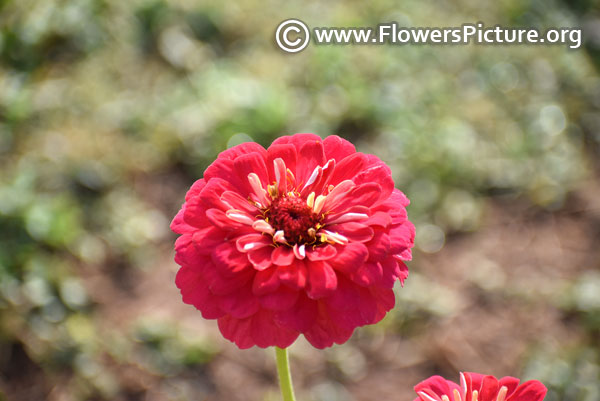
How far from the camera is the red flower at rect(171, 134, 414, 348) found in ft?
3.83

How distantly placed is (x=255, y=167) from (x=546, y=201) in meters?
2.50

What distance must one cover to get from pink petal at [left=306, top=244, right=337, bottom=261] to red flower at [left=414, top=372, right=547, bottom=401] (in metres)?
0.27

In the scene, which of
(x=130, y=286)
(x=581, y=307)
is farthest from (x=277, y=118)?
(x=581, y=307)

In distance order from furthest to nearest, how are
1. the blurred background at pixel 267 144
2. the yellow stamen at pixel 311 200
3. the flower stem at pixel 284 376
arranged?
the blurred background at pixel 267 144, the yellow stamen at pixel 311 200, the flower stem at pixel 284 376

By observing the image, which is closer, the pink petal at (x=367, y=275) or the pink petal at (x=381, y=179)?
the pink petal at (x=367, y=275)

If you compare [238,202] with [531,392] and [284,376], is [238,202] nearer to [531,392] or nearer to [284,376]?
[284,376]

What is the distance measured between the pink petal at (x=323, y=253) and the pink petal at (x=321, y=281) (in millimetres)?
13

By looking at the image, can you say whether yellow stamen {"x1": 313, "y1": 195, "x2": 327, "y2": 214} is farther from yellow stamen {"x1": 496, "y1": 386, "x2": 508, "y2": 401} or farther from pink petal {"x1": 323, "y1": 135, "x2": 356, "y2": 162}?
yellow stamen {"x1": 496, "y1": 386, "x2": 508, "y2": 401}

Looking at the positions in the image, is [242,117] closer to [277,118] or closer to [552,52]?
[277,118]

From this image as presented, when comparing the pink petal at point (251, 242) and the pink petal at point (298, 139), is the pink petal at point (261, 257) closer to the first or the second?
the pink petal at point (251, 242)

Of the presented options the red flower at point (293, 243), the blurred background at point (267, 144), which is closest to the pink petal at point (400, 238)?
the red flower at point (293, 243)

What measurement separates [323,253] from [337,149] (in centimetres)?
27

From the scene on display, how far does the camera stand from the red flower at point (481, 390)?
3.74 feet

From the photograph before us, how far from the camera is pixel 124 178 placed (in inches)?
132
